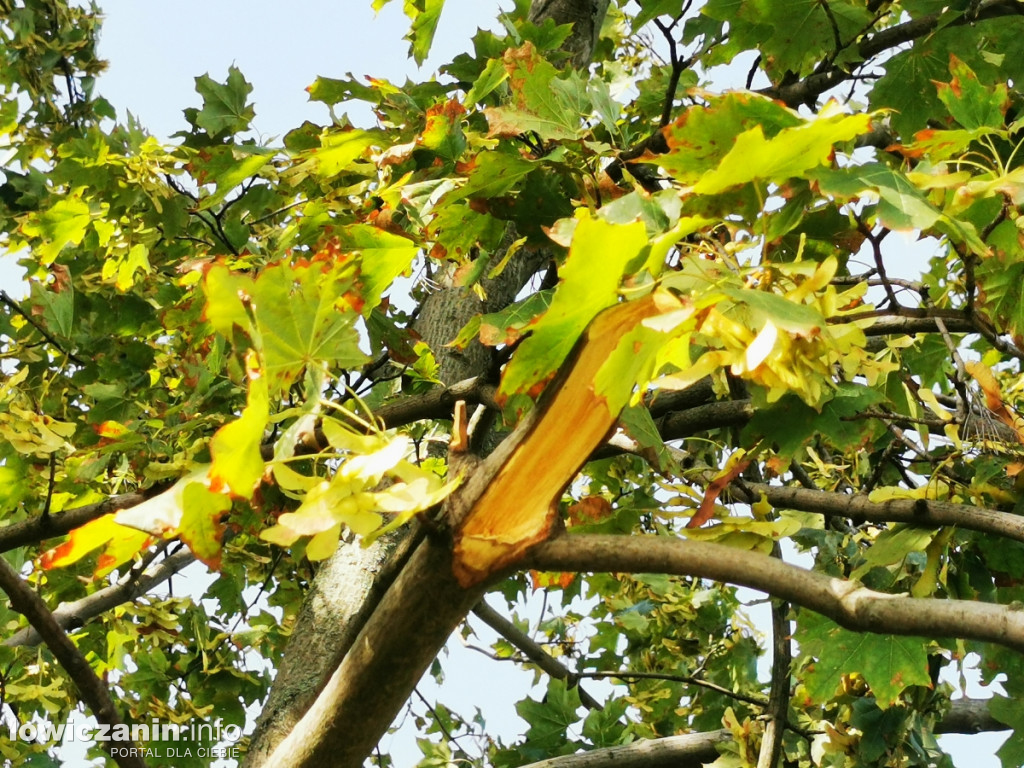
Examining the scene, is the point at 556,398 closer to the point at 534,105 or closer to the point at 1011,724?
the point at 534,105

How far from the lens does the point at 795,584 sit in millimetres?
984

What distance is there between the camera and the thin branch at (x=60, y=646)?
1381 millimetres

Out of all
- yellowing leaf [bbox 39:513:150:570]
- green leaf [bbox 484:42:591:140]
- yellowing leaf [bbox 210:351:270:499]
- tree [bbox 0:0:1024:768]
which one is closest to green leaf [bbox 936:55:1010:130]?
tree [bbox 0:0:1024:768]

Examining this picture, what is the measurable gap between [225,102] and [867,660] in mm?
→ 1974

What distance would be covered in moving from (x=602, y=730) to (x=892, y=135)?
195 centimetres

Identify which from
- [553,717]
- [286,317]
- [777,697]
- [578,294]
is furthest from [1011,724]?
[286,317]

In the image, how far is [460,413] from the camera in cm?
108

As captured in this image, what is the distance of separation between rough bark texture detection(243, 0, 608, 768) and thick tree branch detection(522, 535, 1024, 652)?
0.15 metres

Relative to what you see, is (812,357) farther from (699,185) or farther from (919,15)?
(919,15)

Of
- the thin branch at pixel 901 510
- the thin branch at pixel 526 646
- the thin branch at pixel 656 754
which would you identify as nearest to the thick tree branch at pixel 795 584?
the thin branch at pixel 901 510

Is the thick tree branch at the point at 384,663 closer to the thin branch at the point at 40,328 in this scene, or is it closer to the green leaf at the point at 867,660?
the green leaf at the point at 867,660

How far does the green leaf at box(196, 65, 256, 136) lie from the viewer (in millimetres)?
2467

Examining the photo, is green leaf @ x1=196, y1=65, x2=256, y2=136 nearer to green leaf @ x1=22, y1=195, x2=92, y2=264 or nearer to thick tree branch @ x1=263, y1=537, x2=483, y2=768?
green leaf @ x1=22, y1=195, x2=92, y2=264

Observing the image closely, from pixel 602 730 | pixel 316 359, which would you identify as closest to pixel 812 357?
pixel 316 359
